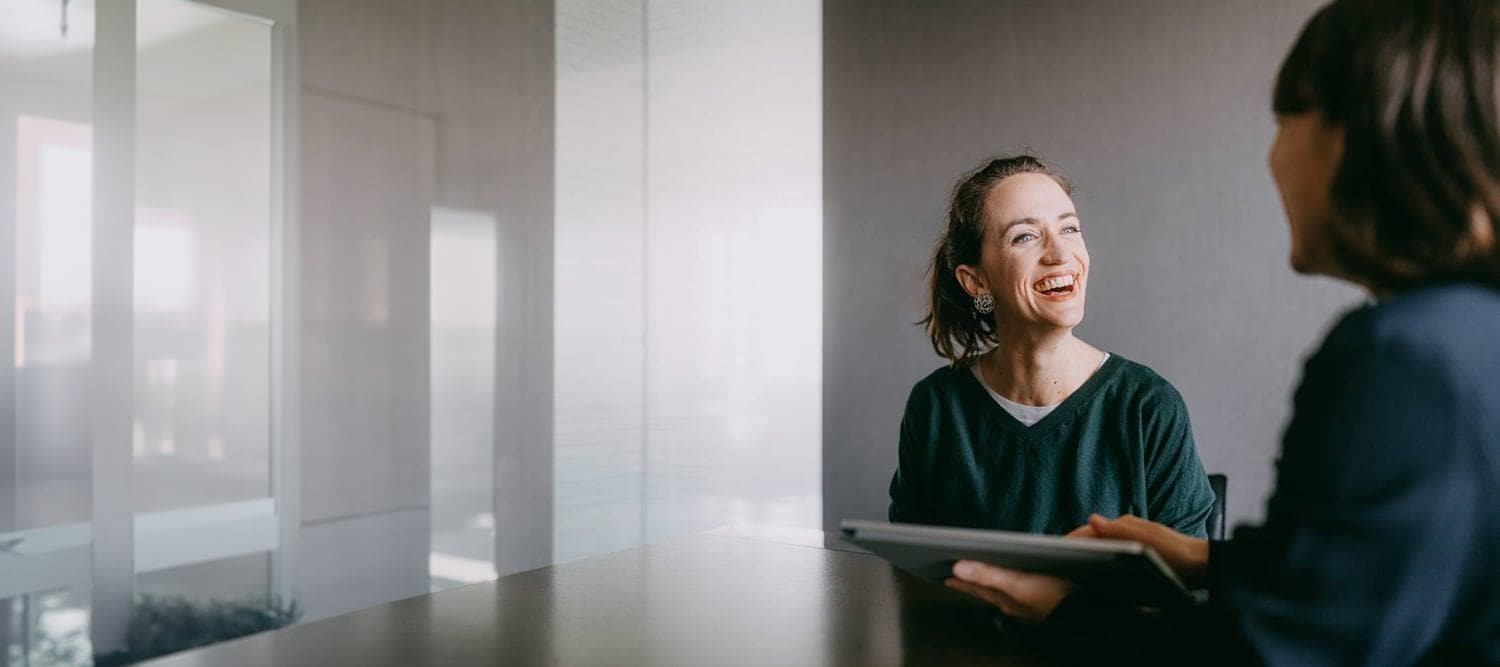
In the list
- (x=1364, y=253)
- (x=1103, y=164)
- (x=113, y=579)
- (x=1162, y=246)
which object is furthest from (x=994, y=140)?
(x=113, y=579)

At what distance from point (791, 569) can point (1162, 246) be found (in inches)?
73.2

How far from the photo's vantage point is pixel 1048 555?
893 millimetres

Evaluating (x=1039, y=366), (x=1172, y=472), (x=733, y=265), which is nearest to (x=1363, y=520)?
(x=1172, y=472)

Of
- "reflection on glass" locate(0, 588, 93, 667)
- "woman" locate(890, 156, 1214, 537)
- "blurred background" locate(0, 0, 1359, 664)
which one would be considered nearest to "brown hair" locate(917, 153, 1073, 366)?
"woman" locate(890, 156, 1214, 537)

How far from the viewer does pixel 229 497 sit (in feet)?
9.25

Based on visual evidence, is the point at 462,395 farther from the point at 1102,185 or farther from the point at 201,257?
the point at 1102,185

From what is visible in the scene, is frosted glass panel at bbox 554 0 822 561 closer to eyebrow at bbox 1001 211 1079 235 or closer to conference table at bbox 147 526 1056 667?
eyebrow at bbox 1001 211 1079 235

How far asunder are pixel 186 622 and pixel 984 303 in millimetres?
2179

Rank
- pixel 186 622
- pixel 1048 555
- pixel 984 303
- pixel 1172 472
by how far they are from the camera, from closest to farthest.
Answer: pixel 1048 555
pixel 1172 472
pixel 984 303
pixel 186 622

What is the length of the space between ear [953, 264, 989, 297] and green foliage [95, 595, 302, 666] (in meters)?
2.06

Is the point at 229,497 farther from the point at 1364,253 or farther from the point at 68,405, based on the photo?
the point at 1364,253

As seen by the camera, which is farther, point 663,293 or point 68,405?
point 663,293

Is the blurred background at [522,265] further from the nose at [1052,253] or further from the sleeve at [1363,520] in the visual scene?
the sleeve at [1363,520]

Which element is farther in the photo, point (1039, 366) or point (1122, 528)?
point (1039, 366)
